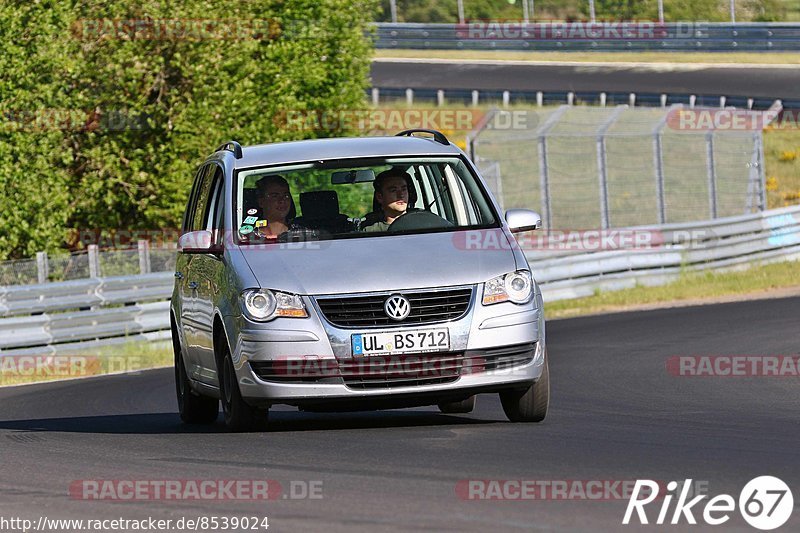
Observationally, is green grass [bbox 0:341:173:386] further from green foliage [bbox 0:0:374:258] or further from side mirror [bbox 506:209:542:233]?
side mirror [bbox 506:209:542:233]

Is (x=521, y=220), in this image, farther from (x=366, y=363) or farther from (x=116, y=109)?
(x=116, y=109)

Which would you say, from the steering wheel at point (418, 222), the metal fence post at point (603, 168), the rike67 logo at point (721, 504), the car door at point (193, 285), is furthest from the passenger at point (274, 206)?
the metal fence post at point (603, 168)

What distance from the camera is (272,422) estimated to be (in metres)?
11.0

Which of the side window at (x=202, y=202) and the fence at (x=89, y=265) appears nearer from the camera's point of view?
the side window at (x=202, y=202)

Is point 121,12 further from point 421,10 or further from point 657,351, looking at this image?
point 421,10

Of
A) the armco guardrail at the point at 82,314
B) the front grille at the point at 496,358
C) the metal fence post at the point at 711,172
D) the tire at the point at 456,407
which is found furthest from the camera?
the metal fence post at the point at 711,172

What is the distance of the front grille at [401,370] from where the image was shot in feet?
30.5

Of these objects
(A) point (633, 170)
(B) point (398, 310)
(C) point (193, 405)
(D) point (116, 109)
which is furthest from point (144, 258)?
(A) point (633, 170)

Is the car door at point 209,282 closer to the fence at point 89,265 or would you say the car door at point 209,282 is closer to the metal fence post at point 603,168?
the fence at point 89,265

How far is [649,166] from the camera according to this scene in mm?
39906

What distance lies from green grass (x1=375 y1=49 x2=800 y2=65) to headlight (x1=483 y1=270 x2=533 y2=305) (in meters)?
46.3

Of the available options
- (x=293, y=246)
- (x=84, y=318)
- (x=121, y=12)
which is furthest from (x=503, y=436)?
(x=121, y=12)

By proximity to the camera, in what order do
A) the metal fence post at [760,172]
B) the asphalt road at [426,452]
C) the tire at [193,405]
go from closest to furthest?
the asphalt road at [426,452] → the tire at [193,405] → the metal fence post at [760,172]

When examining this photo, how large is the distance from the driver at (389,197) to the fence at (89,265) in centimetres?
1145
